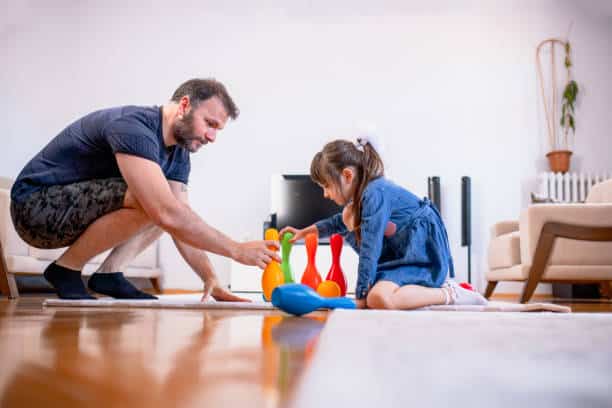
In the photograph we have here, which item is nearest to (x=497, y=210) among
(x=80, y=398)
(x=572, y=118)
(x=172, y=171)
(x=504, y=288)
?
(x=504, y=288)

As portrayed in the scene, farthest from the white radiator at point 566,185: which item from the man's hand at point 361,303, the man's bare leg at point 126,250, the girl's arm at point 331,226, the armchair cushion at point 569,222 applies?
the man's bare leg at point 126,250

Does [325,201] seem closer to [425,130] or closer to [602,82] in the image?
[425,130]

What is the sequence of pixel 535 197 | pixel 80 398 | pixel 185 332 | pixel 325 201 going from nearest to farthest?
pixel 80 398 → pixel 185 332 → pixel 535 197 → pixel 325 201

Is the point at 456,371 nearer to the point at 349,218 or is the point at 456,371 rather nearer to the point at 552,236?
the point at 349,218

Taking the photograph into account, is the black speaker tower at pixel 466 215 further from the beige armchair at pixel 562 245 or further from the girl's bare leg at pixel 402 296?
the girl's bare leg at pixel 402 296

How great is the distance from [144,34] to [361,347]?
490 cm

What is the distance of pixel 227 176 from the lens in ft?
15.3

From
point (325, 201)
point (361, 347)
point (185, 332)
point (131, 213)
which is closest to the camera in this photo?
point (361, 347)

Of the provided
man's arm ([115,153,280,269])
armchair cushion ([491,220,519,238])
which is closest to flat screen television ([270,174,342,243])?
armchair cushion ([491,220,519,238])

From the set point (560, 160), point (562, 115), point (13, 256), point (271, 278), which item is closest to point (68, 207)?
point (271, 278)

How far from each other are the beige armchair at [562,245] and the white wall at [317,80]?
4.44 ft

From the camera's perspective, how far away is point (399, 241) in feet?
5.52

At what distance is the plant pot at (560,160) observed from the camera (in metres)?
4.41

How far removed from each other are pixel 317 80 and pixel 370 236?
3.40 m
